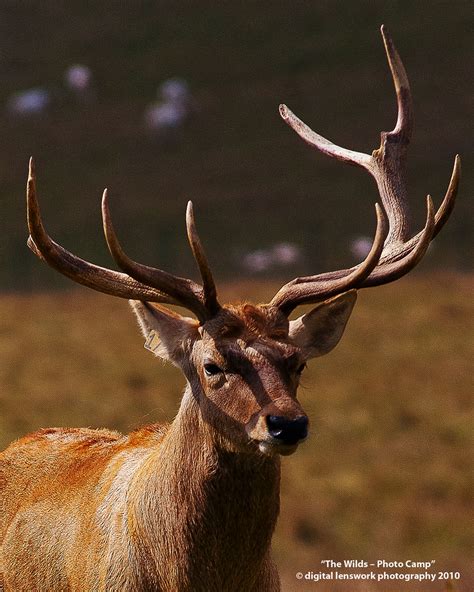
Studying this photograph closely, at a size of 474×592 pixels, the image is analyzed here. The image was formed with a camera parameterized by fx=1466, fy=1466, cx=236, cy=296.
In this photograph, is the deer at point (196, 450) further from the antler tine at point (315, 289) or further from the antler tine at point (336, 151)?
the antler tine at point (336, 151)

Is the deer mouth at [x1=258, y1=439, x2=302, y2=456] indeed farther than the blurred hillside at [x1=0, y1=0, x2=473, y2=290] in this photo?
No

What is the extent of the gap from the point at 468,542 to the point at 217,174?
151 feet

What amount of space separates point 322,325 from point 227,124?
6431cm

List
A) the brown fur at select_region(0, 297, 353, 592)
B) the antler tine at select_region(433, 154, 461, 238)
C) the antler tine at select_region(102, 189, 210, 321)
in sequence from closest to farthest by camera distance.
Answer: the brown fur at select_region(0, 297, 353, 592) < the antler tine at select_region(102, 189, 210, 321) < the antler tine at select_region(433, 154, 461, 238)

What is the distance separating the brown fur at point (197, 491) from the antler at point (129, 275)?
9 cm

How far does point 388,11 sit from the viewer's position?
263 feet

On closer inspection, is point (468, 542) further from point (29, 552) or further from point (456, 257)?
point (456, 257)

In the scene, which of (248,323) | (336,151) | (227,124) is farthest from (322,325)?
(227,124)

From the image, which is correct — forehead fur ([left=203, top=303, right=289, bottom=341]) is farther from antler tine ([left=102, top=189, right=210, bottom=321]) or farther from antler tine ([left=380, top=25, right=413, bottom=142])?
antler tine ([left=380, top=25, right=413, bottom=142])

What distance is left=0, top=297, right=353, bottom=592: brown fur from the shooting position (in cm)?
704

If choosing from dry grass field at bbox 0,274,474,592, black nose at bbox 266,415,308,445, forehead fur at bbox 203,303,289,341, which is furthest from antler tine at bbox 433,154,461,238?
dry grass field at bbox 0,274,474,592

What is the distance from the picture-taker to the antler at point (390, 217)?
7523mm

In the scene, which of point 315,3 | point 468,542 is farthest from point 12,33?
point 468,542

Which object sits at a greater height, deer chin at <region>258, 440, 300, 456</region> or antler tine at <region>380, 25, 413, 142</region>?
antler tine at <region>380, 25, 413, 142</region>
